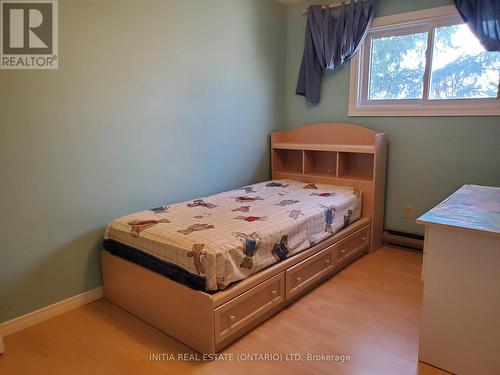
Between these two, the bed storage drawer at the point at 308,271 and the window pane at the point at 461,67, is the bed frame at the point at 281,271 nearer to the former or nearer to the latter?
the bed storage drawer at the point at 308,271

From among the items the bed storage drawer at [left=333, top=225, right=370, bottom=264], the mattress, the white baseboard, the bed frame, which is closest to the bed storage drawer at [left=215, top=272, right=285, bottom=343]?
the bed frame

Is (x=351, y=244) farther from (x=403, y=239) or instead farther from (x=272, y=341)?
(x=272, y=341)

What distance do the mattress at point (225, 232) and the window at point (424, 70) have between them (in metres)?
1.03

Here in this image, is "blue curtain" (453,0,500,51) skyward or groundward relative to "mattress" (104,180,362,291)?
skyward

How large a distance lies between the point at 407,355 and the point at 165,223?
148 cm

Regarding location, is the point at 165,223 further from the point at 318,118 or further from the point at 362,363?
the point at 318,118

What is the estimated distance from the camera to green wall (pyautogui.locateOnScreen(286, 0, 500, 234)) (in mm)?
2846

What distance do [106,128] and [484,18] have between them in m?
2.73

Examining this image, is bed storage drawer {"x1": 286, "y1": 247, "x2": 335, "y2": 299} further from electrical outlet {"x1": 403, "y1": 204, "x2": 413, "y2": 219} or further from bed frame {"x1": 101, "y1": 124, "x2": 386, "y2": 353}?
electrical outlet {"x1": 403, "y1": 204, "x2": 413, "y2": 219}

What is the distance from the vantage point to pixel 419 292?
246cm

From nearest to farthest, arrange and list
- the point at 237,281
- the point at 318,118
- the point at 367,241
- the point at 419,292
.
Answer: the point at 237,281 → the point at 419,292 → the point at 367,241 → the point at 318,118

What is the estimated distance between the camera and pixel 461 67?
2.93 meters

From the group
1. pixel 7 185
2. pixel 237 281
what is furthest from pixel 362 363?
pixel 7 185

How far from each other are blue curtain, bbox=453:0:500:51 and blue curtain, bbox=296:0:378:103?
74cm
